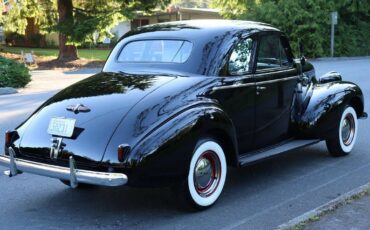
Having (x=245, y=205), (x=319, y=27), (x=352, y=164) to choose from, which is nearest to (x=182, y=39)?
(x=245, y=205)

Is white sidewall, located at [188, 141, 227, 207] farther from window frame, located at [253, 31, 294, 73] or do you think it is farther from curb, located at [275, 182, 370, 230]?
window frame, located at [253, 31, 294, 73]

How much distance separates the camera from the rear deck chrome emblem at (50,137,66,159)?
15.3ft

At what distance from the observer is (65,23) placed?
1012 inches

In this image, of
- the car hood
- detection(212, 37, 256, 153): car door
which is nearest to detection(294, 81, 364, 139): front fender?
detection(212, 37, 256, 153): car door

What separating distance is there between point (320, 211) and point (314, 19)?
2915cm

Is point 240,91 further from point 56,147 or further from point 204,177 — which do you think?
point 56,147

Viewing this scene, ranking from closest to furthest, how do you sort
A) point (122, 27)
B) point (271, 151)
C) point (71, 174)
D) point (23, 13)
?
point (71, 174) < point (271, 151) < point (23, 13) < point (122, 27)

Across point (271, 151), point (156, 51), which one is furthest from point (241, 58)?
point (271, 151)

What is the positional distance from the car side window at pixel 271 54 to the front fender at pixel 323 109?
0.61 metres

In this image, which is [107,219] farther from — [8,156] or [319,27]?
[319,27]

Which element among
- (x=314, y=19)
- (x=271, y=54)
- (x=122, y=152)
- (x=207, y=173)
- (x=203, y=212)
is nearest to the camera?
(x=122, y=152)

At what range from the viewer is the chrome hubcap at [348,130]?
7.20 metres

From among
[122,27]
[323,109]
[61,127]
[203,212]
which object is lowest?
[203,212]

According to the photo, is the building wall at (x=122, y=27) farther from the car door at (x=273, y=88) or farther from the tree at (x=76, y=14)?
the car door at (x=273, y=88)
